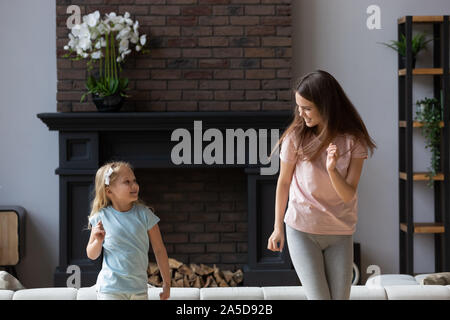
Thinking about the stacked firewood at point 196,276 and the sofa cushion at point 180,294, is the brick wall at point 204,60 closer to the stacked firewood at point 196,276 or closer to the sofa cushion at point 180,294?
the stacked firewood at point 196,276

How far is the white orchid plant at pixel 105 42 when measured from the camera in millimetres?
4031

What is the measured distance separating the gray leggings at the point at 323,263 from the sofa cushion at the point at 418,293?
22cm

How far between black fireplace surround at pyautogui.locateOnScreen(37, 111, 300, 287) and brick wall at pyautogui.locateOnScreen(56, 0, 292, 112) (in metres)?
0.18

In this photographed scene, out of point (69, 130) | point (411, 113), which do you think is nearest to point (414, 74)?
point (411, 113)

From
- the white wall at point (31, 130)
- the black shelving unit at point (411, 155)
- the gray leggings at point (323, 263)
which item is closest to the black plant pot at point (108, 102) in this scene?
the white wall at point (31, 130)

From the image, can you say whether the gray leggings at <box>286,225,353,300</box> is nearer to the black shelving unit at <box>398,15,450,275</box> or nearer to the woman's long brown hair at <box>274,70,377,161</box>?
the woman's long brown hair at <box>274,70,377,161</box>

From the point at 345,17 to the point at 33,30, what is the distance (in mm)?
2177

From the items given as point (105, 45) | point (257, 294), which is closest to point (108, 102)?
point (105, 45)

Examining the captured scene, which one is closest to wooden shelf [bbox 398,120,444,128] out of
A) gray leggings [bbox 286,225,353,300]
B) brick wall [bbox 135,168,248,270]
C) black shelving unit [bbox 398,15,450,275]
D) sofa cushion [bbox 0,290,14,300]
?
black shelving unit [bbox 398,15,450,275]

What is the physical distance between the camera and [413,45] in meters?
4.41

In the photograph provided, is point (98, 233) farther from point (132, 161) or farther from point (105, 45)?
point (105, 45)

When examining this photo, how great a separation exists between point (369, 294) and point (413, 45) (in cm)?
271
